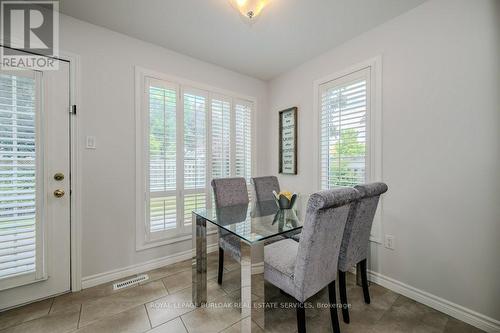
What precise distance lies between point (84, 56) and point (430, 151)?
10.5 ft

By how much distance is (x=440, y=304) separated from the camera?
1.66 m

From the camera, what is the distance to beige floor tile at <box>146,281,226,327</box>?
1.58 m

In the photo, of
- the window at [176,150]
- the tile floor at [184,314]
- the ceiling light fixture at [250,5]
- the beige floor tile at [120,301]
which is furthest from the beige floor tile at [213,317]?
the ceiling light fixture at [250,5]

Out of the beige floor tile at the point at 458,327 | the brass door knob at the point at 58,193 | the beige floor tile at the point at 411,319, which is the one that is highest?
the brass door knob at the point at 58,193

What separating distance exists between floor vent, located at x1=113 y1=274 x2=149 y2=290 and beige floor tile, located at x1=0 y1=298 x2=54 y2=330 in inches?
18.5

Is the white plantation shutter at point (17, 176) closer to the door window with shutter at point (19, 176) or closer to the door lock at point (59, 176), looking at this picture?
the door window with shutter at point (19, 176)

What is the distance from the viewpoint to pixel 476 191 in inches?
60.3

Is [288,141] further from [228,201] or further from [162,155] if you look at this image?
[162,155]

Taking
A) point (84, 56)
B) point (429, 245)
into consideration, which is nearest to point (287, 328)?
point (429, 245)

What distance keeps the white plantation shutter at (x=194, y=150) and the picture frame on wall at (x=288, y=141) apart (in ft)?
3.76

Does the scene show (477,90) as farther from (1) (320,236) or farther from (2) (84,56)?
(2) (84,56)

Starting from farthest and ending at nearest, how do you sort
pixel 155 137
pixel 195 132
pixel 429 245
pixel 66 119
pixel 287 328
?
pixel 195 132, pixel 155 137, pixel 66 119, pixel 429 245, pixel 287 328

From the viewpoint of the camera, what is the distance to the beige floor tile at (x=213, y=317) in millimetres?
1484

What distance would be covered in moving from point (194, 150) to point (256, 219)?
1.34 m
